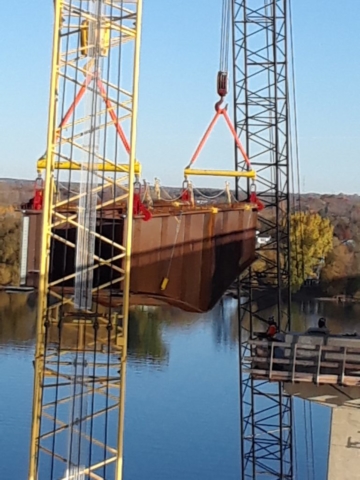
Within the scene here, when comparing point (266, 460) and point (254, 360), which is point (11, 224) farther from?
point (254, 360)

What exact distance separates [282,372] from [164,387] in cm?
1974

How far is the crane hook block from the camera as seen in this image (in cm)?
1590

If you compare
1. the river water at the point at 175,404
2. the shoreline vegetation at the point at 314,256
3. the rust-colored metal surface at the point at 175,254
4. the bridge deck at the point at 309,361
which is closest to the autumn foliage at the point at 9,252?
the shoreline vegetation at the point at 314,256

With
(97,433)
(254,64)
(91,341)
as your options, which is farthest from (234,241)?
(97,433)

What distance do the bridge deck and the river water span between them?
11095 millimetres

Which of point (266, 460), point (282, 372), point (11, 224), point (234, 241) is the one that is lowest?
point (266, 460)

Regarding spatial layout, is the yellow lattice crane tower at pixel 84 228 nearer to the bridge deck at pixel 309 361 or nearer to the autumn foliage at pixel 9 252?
the bridge deck at pixel 309 361

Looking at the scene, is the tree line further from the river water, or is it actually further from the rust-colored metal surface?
the rust-colored metal surface

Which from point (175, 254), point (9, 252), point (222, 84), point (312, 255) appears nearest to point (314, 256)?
point (312, 255)

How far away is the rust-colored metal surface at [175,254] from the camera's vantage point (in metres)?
11.1

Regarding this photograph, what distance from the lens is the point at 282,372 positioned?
11.8 meters

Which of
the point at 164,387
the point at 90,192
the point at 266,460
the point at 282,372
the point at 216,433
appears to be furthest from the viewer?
the point at 164,387

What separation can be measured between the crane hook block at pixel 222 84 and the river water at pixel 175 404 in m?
11.3

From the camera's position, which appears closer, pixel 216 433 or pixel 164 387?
pixel 216 433
